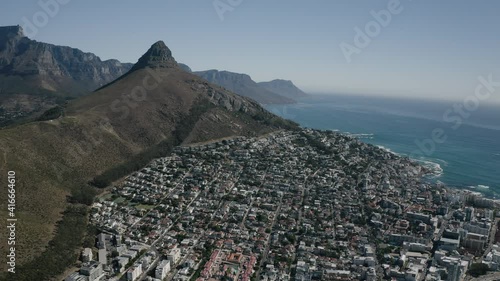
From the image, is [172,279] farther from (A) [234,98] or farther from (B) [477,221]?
(A) [234,98]

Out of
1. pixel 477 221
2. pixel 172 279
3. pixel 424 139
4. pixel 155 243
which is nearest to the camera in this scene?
pixel 172 279

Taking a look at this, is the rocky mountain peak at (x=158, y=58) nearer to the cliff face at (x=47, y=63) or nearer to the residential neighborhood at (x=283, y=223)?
the residential neighborhood at (x=283, y=223)

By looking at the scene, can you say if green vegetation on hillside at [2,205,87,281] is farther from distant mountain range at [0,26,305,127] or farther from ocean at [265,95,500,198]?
distant mountain range at [0,26,305,127]

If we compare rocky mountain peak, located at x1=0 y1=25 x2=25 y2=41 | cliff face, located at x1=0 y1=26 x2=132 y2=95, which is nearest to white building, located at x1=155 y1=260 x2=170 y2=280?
cliff face, located at x1=0 y1=26 x2=132 y2=95

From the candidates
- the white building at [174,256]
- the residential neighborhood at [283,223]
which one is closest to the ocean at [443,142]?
the residential neighborhood at [283,223]

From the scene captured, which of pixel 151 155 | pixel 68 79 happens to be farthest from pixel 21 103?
pixel 151 155

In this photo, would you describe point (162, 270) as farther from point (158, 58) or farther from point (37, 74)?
point (37, 74)
